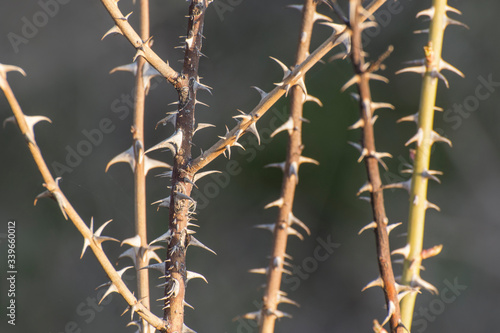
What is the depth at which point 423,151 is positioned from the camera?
381 millimetres

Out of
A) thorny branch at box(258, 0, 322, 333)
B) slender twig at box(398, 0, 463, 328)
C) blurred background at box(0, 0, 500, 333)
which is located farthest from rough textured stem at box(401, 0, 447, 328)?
blurred background at box(0, 0, 500, 333)

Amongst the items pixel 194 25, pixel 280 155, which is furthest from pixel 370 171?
pixel 280 155

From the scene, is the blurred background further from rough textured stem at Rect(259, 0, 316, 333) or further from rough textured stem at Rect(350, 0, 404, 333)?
rough textured stem at Rect(350, 0, 404, 333)

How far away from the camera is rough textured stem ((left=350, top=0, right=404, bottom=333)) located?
21 cm

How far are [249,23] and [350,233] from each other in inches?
29.3

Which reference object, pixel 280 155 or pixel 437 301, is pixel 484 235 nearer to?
pixel 437 301

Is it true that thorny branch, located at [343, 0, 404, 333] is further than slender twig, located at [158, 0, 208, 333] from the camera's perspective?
No

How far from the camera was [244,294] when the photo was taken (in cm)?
150

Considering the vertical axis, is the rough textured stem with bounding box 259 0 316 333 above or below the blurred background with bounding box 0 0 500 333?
below

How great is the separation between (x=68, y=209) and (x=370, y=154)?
0.19 m

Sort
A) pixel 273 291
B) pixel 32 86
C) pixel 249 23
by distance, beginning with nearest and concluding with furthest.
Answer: pixel 273 291
pixel 249 23
pixel 32 86

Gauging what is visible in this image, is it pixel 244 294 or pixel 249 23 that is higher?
→ pixel 249 23

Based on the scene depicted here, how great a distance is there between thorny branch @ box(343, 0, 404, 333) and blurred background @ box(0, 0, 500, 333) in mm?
773

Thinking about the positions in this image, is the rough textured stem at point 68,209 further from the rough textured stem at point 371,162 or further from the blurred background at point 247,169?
the blurred background at point 247,169
